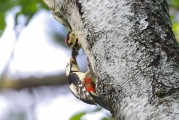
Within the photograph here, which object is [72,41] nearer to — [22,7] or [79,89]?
[79,89]

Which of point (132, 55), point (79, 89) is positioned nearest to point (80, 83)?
point (79, 89)

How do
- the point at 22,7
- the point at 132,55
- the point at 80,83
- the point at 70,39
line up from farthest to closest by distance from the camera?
the point at 22,7
the point at 70,39
the point at 80,83
the point at 132,55

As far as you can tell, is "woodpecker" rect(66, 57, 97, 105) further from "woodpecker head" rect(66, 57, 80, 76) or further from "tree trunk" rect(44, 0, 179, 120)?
"tree trunk" rect(44, 0, 179, 120)

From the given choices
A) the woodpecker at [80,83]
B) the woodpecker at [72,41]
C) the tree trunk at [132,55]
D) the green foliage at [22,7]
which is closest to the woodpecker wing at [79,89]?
the woodpecker at [80,83]

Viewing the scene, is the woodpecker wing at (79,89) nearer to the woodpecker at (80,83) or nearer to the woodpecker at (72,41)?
the woodpecker at (80,83)

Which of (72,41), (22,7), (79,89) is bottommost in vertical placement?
(79,89)

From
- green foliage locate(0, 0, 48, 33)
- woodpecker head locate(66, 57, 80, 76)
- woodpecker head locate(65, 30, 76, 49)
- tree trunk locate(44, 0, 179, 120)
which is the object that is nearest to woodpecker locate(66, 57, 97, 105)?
woodpecker head locate(66, 57, 80, 76)

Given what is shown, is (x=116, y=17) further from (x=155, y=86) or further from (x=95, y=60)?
(x=155, y=86)

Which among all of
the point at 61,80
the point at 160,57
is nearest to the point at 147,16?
the point at 160,57
